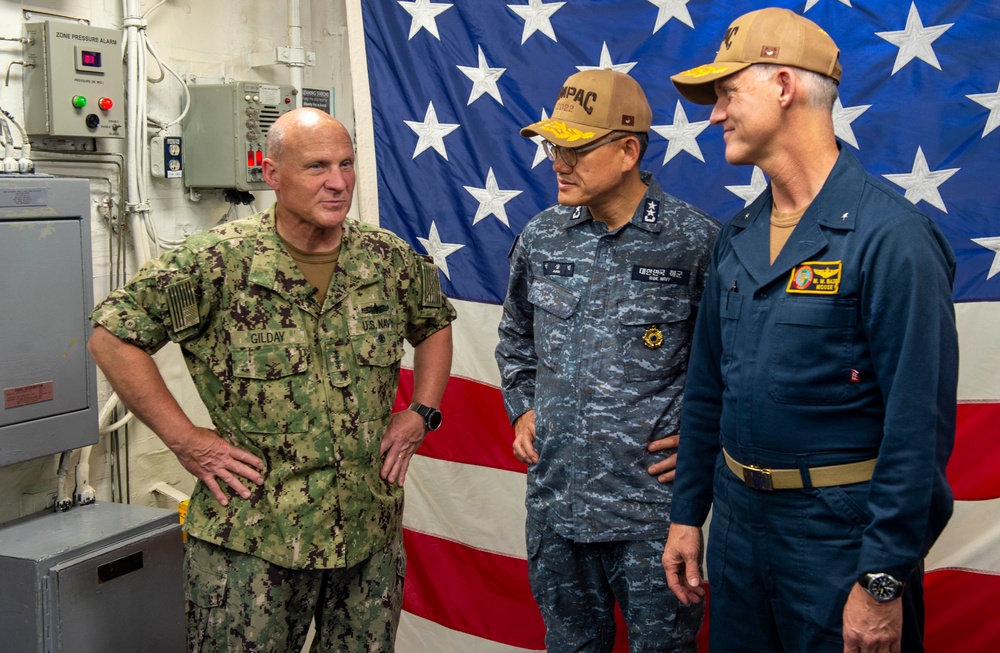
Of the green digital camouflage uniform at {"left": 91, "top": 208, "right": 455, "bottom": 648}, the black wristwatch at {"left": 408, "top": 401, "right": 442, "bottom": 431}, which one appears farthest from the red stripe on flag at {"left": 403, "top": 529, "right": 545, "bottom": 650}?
the green digital camouflage uniform at {"left": 91, "top": 208, "right": 455, "bottom": 648}

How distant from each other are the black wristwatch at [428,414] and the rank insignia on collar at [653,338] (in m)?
0.58

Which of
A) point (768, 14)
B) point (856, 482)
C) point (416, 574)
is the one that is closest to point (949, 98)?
point (768, 14)

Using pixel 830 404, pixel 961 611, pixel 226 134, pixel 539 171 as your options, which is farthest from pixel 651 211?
pixel 226 134

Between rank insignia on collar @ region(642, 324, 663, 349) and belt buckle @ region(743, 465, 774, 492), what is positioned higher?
rank insignia on collar @ region(642, 324, 663, 349)

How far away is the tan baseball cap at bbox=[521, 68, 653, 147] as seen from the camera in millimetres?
2094

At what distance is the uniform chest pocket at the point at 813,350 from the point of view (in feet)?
5.04

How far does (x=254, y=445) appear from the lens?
2031 millimetres

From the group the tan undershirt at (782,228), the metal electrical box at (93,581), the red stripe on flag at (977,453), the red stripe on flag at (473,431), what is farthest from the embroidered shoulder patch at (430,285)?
the red stripe on flag at (977,453)

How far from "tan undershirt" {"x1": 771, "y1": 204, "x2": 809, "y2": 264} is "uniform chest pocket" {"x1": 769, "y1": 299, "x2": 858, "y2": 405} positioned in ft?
0.39

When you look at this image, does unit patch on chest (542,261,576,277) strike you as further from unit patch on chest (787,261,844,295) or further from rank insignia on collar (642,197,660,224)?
unit patch on chest (787,261,844,295)

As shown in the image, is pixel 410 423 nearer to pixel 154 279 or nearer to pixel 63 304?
pixel 154 279

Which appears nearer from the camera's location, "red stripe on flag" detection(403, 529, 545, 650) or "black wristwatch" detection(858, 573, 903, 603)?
"black wristwatch" detection(858, 573, 903, 603)

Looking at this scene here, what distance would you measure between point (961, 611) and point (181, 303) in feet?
6.70

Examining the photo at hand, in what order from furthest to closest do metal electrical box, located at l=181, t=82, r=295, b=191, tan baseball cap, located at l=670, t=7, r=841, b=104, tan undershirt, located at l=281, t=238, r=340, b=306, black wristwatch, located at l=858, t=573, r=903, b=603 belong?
1. metal electrical box, located at l=181, t=82, r=295, b=191
2. tan undershirt, located at l=281, t=238, r=340, b=306
3. tan baseball cap, located at l=670, t=7, r=841, b=104
4. black wristwatch, located at l=858, t=573, r=903, b=603
